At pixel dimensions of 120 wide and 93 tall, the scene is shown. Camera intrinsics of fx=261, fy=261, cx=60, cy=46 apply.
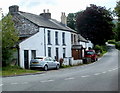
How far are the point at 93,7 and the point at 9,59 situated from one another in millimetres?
40312

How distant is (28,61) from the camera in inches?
1222

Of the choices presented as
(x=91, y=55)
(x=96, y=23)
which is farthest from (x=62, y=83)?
(x=96, y=23)

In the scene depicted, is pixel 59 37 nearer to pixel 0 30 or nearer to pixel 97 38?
pixel 0 30

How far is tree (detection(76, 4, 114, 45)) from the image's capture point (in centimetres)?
6272

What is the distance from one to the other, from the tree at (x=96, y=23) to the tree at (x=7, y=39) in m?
37.8

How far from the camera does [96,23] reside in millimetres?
62656

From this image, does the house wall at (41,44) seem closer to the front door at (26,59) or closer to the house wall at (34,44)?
the house wall at (34,44)

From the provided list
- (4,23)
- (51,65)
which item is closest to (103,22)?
(51,65)

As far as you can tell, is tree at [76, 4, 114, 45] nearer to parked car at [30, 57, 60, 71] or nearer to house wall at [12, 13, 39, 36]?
house wall at [12, 13, 39, 36]

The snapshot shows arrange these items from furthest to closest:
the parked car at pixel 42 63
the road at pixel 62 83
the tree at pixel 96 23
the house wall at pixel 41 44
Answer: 1. the tree at pixel 96 23
2. the house wall at pixel 41 44
3. the parked car at pixel 42 63
4. the road at pixel 62 83

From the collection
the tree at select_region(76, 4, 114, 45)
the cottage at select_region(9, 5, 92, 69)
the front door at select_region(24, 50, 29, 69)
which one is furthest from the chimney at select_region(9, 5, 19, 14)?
the tree at select_region(76, 4, 114, 45)

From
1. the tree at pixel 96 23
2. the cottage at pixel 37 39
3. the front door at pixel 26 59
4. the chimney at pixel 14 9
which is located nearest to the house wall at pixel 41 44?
the cottage at pixel 37 39

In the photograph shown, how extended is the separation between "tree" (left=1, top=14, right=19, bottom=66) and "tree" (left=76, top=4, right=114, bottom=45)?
1486 inches

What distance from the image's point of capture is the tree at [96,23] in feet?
206
